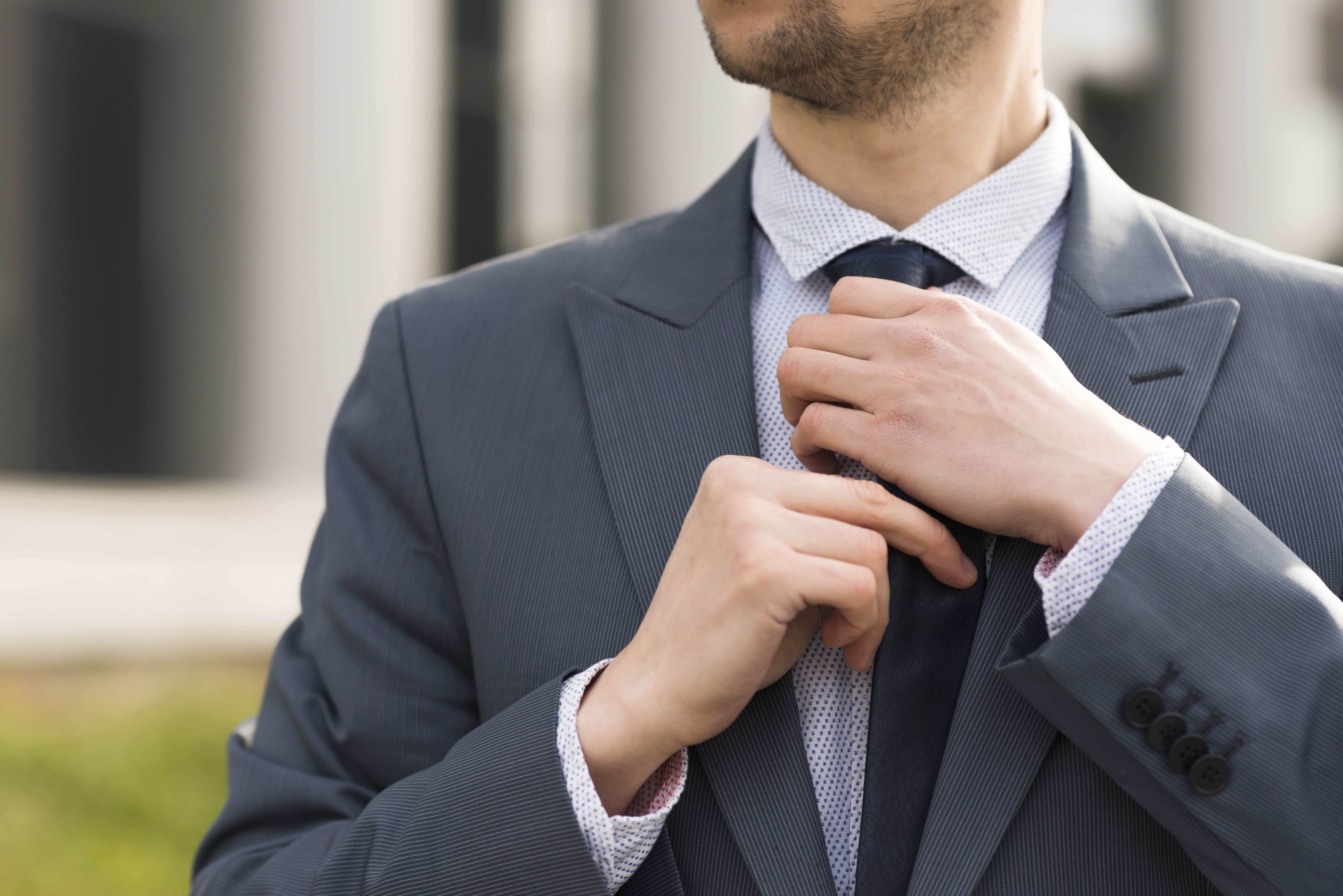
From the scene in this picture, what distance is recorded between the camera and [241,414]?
333 inches

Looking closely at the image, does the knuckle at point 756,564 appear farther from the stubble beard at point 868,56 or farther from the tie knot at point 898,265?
the stubble beard at point 868,56

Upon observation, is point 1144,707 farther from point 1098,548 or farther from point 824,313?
point 824,313

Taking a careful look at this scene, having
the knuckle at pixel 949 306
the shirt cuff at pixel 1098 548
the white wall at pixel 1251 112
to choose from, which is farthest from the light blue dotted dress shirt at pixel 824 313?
the white wall at pixel 1251 112

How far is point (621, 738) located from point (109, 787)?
482cm

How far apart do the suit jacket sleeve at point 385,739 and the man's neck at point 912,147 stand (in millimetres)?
738

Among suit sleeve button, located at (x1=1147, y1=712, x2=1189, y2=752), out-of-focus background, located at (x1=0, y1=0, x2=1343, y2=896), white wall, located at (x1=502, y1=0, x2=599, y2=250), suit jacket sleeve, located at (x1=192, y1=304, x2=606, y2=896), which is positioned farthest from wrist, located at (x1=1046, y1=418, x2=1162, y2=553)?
white wall, located at (x1=502, y1=0, x2=599, y2=250)

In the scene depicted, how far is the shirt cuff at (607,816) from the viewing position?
1.44 metres

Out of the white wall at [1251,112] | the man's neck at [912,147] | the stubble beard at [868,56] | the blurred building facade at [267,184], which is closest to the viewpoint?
the stubble beard at [868,56]

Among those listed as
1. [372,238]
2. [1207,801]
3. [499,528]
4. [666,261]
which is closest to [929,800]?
[1207,801]

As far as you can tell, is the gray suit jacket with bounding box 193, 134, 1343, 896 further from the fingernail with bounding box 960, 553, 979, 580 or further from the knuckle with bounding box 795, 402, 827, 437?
the knuckle with bounding box 795, 402, 827, 437

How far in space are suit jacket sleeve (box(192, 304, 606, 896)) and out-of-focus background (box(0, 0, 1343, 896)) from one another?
421 cm

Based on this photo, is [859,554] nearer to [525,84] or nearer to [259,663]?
[259,663]

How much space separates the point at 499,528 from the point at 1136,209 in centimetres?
112

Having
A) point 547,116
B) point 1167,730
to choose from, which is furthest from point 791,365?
point 547,116
